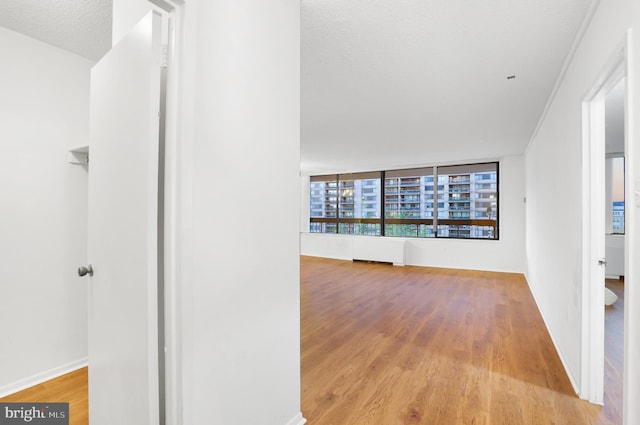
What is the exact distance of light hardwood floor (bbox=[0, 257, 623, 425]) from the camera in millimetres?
1908

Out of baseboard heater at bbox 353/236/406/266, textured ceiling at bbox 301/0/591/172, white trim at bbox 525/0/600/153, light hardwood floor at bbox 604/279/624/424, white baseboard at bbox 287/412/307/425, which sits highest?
textured ceiling at bbox 301/0/591/172

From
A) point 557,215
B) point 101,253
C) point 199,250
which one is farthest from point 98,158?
point 557,215

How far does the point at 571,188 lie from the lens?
2.29 meters

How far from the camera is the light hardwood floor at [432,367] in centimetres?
191

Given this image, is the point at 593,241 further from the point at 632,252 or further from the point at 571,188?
the point at 632,252

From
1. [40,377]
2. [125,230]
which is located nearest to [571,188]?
[125,230]

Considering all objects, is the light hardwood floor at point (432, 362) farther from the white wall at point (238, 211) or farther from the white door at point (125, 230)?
the white door at point (125, 230)

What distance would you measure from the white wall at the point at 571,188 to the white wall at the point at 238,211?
5.12 ft

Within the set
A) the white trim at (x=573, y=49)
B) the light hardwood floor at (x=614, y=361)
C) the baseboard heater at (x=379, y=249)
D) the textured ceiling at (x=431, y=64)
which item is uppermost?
the textured ceiling at (x=431, y=64)

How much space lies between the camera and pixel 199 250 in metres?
1.21

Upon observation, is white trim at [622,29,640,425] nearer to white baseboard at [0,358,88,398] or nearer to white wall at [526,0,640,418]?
white wall at [526,0,640,418]
